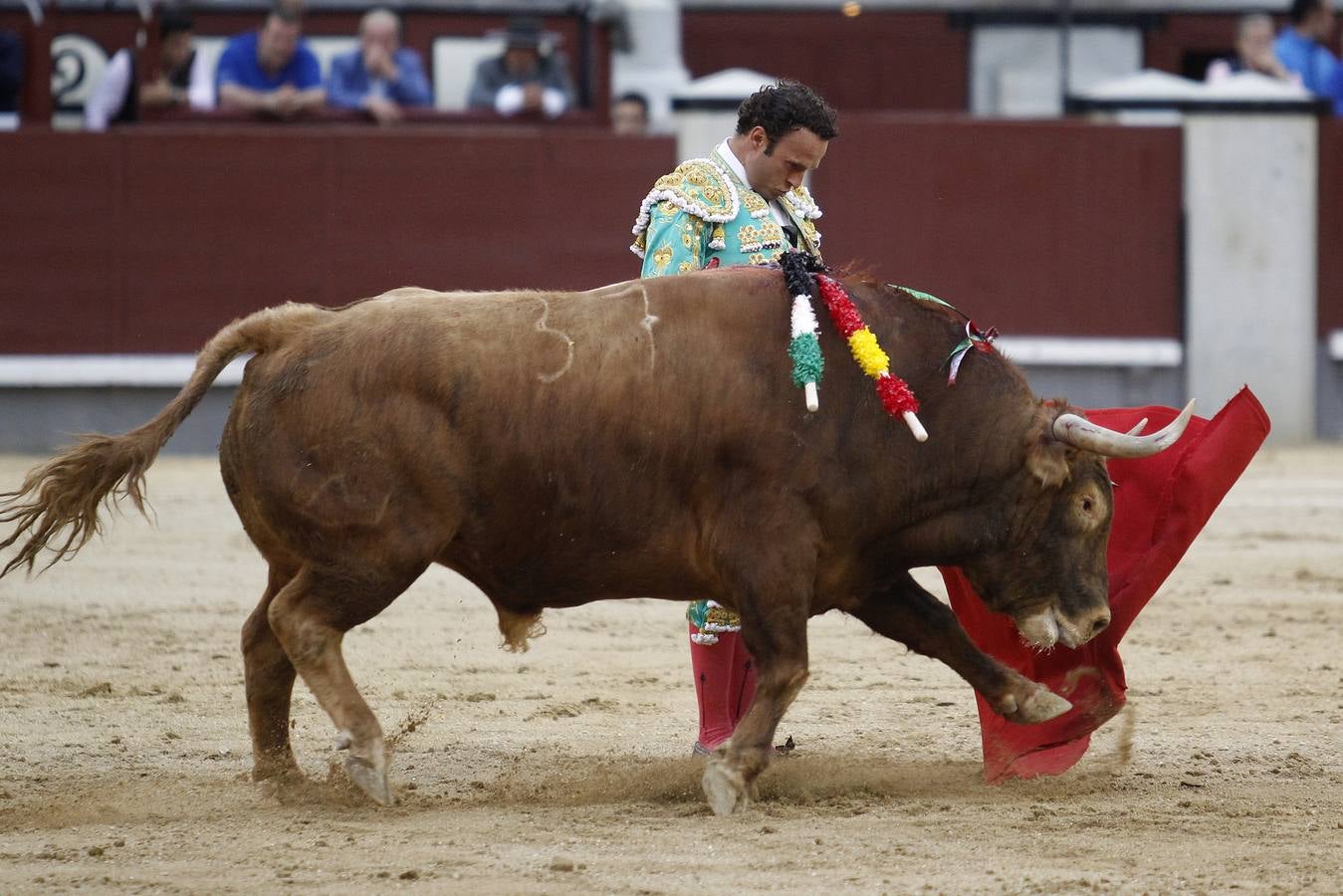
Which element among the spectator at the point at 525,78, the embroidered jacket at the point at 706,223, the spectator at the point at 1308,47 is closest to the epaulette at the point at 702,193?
the embroidered jacket at the point at 706,223

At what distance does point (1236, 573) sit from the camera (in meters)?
6.61

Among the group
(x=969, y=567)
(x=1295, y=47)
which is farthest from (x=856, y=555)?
(x=1295, y=47)

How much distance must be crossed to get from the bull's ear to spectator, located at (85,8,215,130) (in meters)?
6.86


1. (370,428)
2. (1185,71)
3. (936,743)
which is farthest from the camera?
(1185,71)

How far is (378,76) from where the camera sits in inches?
388

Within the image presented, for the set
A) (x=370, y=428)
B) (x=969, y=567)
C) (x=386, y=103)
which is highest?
(x=386, y=103)

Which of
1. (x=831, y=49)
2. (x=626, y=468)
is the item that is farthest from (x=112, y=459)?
(x=831, y=49)

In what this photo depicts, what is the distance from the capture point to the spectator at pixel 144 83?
9516 mm

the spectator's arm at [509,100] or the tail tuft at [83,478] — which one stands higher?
the spectator's arm at [509,100]

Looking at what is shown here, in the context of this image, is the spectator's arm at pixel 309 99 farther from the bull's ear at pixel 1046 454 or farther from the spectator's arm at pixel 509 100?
the bull's ear at pixel 1046 454

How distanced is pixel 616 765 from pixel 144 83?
6.53 metres

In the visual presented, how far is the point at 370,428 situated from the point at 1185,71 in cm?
1109

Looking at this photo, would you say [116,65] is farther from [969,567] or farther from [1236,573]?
[969,567]

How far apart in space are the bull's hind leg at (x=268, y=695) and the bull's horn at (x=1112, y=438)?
1571mm
